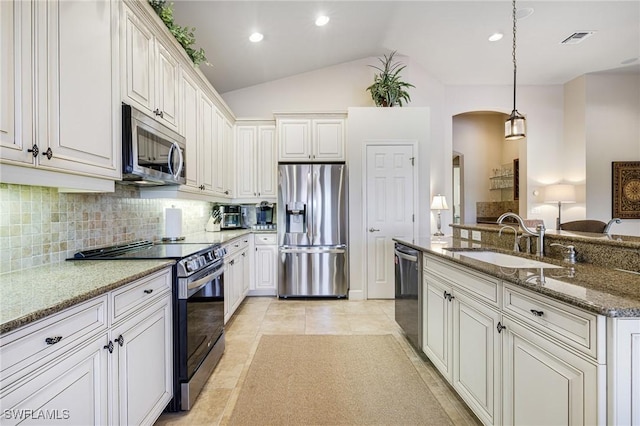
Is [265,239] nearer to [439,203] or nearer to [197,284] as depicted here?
[197,284]

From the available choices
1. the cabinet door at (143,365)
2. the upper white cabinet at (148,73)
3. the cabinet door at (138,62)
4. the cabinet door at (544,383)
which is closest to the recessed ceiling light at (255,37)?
the upper white cabinet at (148,73)

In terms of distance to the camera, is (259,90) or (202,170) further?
(259,90)

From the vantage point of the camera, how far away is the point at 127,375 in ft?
4.45

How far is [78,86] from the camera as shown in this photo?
57.9 inches

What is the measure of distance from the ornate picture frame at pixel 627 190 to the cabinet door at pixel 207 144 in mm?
6356

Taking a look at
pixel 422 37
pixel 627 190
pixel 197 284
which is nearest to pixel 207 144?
pixel 197 284

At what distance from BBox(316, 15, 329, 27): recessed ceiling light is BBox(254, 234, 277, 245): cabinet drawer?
106 inches

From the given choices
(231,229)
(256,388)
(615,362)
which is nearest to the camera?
(615,362)

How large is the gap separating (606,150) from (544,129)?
38.6 inches

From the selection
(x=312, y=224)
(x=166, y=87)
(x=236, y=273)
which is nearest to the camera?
(x=166, y=87)

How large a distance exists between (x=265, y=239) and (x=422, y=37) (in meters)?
3.52

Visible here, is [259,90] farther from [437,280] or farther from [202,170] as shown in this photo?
[437,280]

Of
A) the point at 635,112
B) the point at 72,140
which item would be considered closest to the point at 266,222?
the point at 72,140

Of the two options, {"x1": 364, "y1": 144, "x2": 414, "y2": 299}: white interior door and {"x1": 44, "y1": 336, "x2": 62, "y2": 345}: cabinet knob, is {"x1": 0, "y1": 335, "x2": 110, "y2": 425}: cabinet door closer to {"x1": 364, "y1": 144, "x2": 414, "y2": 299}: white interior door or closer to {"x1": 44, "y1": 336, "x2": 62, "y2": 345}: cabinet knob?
{"x1": 44, "y1": 336, "x2": 62, "y2": 345}: cabinet knob
